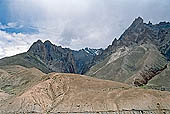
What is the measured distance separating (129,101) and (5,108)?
73307mm

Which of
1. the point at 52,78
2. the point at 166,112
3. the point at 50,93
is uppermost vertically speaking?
the point at 52,78

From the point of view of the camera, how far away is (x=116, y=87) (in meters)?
180

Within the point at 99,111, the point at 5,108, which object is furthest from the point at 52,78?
the point at 99,111

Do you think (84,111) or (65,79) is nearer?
(84,111)

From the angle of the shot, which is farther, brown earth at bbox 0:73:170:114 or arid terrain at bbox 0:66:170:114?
arid terrain at bbox 0:66:170:114

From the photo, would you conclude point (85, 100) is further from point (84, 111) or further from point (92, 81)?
point (92, 81)

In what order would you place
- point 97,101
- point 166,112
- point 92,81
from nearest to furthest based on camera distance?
A: point 166,112, point 97,101, point 92,81

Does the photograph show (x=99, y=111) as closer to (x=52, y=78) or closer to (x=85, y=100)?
(x=85, y=100)

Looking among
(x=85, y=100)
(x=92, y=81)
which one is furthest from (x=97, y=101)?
(x=92, y=81)

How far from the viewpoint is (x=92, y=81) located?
623 ft

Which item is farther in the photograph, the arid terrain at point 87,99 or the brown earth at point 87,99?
the arid terrain at point 87,99

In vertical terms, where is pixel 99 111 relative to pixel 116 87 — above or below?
below

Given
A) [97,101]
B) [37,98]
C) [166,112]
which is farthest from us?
[37,98]

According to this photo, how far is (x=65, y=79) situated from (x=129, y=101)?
55.8 metres
